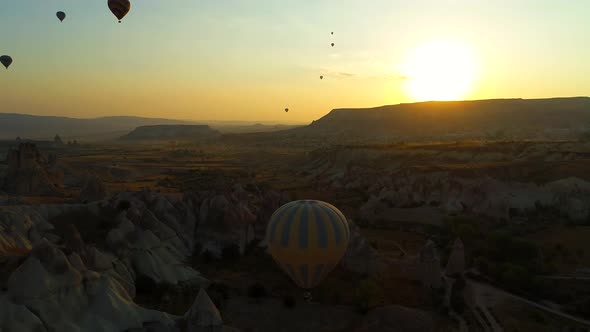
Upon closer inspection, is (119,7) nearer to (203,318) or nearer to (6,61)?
(6,61)

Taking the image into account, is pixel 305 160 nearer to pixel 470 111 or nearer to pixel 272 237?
pixel 272 237

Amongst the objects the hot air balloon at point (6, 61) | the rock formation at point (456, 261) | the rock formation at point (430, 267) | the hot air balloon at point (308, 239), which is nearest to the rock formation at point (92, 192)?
the hot air balloon at point (6, 61)

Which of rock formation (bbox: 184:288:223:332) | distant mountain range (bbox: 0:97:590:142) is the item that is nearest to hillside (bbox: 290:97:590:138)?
distant mountain range (bbox: 0:97:590:142)

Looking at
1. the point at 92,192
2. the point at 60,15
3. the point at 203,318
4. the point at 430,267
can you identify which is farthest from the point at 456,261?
the point at 60,15

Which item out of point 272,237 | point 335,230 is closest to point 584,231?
point 335,230

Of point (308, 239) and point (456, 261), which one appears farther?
point (456, 261)

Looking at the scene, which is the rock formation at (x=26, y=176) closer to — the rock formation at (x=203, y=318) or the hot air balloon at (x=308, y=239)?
the hot air balloon at (x=308, y=239)
